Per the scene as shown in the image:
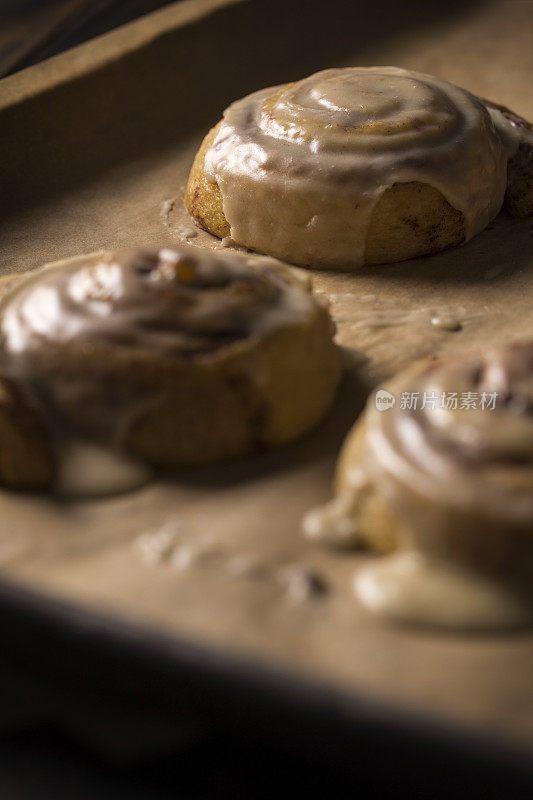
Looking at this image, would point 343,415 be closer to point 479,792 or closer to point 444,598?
point 444,598

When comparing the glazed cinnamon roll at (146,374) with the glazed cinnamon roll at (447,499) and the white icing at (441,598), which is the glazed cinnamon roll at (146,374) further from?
the white icing at (441,598)

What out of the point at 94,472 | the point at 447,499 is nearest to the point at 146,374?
the point at 94,472

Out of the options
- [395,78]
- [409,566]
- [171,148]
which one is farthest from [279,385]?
[171,148]

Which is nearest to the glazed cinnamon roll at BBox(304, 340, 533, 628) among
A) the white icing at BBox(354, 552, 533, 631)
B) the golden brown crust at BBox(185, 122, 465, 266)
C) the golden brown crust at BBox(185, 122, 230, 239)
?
the white icing at BBox(354, 552, 533, 631)

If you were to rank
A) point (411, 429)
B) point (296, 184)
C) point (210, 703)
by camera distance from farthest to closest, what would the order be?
point (296, 184)
point (411, 429)
point (210, 703)

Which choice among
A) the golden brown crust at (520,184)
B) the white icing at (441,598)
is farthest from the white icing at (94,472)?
the golden brown crust at (520,184)

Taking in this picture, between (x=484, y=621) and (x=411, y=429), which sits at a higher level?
(x=411, y=429)

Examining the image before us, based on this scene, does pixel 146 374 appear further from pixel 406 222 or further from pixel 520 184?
pixel 520 184
